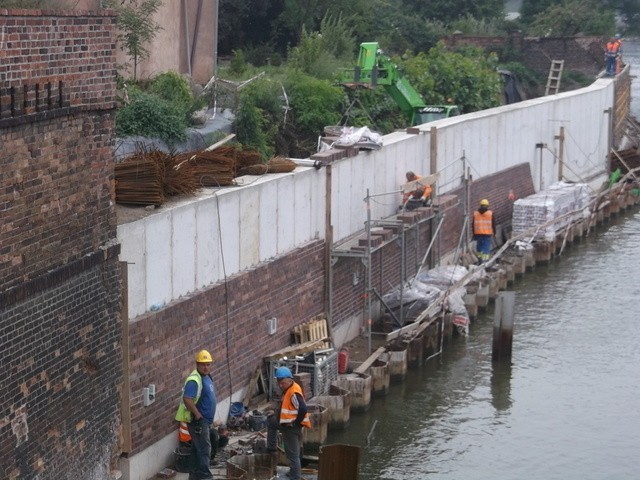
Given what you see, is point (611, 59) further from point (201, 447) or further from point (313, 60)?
point (201, 447)

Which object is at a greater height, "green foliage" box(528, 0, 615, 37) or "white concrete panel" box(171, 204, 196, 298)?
"green foliage" box(528, 0, 615, 37)

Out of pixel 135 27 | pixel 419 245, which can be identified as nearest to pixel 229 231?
pixel 135 27

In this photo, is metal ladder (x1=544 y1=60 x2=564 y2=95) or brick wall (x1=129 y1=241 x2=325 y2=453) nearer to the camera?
brick wall (x1=129 y1=241 x2=325 y2=453)

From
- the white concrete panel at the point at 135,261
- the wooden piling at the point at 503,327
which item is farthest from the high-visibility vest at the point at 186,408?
the wooden piling at the point at 503,327

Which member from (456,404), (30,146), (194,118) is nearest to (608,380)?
(456,404)

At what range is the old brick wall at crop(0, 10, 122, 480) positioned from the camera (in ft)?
44.3

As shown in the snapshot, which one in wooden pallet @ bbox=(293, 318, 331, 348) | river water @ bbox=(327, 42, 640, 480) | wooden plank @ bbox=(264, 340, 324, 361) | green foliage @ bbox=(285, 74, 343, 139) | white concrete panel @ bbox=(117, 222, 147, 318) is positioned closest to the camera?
white concrete panel @ bbox=(117, 222, 147, 318)

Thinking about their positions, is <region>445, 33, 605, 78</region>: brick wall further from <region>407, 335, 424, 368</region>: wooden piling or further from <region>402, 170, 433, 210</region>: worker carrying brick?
<region>407, 335, 424, 368</region>: wooden piling

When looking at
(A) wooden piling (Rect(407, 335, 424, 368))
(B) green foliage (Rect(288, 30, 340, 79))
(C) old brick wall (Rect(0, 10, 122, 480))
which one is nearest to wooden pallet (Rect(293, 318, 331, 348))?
(A) wooden piling (Rect(407, 335, 424, 368))

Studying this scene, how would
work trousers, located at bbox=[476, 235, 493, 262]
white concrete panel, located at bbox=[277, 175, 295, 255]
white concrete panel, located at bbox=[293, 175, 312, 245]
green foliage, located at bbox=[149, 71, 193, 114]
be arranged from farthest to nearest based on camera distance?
work trousers, located at bbox=[476, 235, 493, 262] < green foliage, located at bbox=[149, 71, 193, 114] < white concrete panel, located at bbox=[293, 175, 312, 245] < white concrete panel, located at bbox=[277, 175, 295, 255]

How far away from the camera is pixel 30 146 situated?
45.4 feet

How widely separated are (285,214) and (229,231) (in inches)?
88.4

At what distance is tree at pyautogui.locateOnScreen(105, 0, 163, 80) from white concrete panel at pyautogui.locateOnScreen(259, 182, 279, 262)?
7160 mm

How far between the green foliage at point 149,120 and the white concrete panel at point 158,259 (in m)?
5.85
